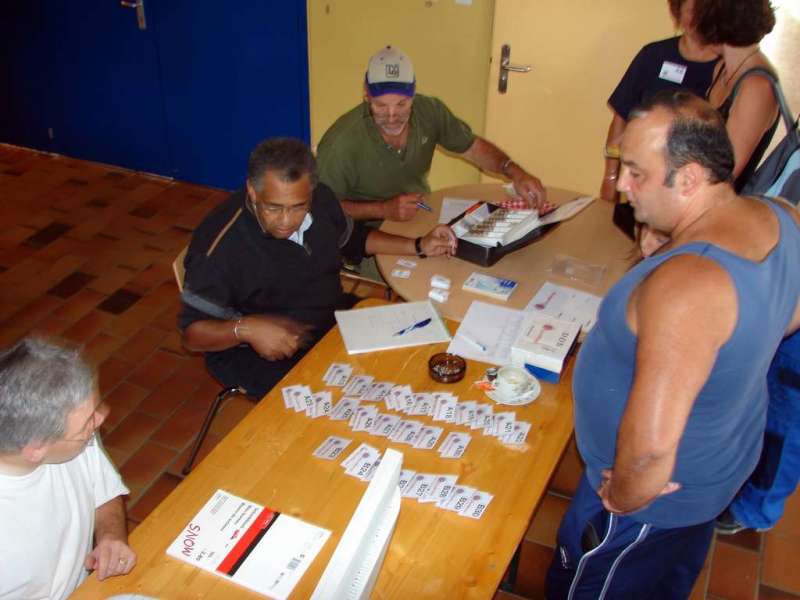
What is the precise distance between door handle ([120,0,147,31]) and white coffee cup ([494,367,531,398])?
4108 mm

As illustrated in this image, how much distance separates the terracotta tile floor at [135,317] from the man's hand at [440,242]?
1011 millimetres

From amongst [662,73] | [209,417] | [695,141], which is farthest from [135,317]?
[695,141]

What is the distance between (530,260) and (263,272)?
1011 mm

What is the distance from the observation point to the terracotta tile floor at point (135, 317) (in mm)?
2676

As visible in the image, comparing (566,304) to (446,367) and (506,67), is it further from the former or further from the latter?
(506,67)

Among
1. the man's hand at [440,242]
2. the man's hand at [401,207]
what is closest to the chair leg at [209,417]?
the man's hand at [440,242]

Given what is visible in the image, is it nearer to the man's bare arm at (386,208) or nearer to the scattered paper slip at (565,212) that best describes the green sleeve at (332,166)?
the man's bare arm at (386,208)

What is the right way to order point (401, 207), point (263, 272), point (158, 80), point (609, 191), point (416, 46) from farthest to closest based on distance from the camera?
point (158, 80), point (416, 46), point (609, 191), point (401, 207), point (263, 272)

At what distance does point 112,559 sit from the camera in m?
1.57

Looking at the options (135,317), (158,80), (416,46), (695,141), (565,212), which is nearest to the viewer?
(695,141)

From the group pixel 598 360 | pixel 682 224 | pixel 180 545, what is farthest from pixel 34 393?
pixel 682 224

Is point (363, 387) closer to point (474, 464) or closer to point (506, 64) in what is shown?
point (474, 464)

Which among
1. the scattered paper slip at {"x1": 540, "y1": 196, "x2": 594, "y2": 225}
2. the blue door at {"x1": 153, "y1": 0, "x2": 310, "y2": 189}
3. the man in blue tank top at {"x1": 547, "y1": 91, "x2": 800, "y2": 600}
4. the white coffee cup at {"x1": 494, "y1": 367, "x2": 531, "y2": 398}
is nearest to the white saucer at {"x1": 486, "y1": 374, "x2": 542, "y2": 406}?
the white coffee cup at {"x1": 494, "y1": 367, "x2": 531, "y2": 398}

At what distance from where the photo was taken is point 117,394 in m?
3.37
